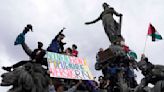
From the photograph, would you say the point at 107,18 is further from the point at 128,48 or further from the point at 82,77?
the point at 82,77

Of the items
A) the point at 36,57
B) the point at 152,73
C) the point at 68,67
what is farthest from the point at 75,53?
the point at 36,57

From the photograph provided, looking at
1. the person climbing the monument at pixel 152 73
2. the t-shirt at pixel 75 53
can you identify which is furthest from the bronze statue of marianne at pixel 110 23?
the person climbing the monument at pixel 152 73

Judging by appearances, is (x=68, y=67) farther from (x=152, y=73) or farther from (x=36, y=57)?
(x=36, y=57)

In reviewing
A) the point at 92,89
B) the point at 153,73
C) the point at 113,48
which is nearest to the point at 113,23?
the point at 113,48

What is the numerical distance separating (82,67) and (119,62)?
18.8ft

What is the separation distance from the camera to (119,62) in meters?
24.4

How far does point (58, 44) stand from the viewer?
21625mm

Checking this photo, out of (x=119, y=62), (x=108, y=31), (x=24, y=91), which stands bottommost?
(x=24, y=91)

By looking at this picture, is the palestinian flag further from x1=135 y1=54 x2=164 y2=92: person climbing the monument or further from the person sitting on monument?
the person sitting on monument

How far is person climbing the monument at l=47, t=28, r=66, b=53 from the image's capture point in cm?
2138

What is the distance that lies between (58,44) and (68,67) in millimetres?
3232

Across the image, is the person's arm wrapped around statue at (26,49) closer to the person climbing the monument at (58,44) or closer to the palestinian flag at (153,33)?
the person climbing the monument at (58,44)

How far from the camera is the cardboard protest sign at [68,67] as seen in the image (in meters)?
18.0

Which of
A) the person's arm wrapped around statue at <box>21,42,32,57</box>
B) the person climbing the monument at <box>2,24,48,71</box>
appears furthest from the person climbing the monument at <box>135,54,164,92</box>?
the person's arm wrapped around statue at <box>21,42,32,57</box>
